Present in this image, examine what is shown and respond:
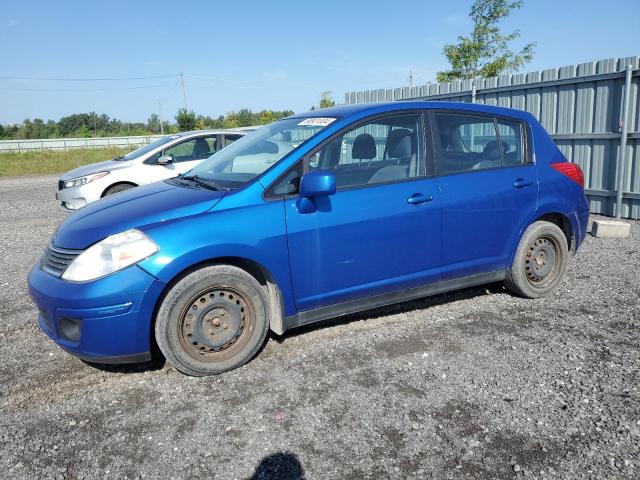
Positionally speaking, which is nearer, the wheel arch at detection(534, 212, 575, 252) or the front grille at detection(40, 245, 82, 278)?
the front grille at detection(40, 245, 82, 278)

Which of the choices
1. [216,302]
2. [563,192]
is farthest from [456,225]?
[216,302]

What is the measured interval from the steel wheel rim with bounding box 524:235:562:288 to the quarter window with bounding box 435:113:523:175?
0.83m

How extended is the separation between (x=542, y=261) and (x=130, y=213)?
3690mm

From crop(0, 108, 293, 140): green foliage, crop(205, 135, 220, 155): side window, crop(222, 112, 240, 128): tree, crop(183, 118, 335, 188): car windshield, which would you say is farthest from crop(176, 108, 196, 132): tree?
crop(183, 118, 335, 188): car windshield

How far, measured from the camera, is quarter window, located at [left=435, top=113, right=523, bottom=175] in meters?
4.31

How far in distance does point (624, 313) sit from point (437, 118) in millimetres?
2368

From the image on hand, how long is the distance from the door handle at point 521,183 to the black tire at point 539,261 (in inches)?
15.9

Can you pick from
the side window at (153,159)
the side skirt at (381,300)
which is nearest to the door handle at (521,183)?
the side skirt at (381,300)

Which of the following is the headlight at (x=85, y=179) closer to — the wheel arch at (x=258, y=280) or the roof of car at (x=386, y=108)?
the roof of car at (x=386, y=108)

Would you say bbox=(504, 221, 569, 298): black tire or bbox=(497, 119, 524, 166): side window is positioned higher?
bbox=(497, 119, 524, 166): side window

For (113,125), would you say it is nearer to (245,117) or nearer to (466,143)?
(245,117)

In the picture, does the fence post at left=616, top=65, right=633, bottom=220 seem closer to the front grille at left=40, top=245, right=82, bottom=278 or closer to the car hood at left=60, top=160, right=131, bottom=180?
the front grille at left=40, top=245, right=82, bottom=278

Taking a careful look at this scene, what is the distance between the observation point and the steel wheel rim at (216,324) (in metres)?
3.43

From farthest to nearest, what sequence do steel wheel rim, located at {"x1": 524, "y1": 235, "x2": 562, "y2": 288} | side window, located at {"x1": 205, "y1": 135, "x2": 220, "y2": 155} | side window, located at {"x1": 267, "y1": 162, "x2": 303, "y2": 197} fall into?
side window, located at {"x1": 205, "y1": 135, "x2": 220, "y2": 155}
steel wheel rim, located at {"x1": 524, "y1": 235, "x2": 562, "y2": 288}
side window, located at {"x1": 267, "y1": 162, "x2": 303, "y2": 197}
